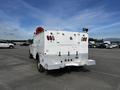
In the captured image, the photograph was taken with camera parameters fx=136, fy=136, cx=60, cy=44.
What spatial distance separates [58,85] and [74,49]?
8.91 ft

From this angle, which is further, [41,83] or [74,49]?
[74,49]

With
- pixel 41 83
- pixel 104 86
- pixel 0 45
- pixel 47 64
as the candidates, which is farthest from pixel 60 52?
pixel 0 45

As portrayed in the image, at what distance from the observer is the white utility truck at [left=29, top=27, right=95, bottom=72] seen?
7.00 m

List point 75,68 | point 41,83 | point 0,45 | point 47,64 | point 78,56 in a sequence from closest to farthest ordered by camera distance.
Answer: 1. point 41,83
2. point 47,64
3. point 78,56
4. point 75,68
5. point 0,45

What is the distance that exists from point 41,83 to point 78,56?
2877mm

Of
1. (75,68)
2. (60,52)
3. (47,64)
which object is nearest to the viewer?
(47,64)

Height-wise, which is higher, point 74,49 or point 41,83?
point 74,49

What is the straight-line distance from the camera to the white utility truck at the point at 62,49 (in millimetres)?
7004

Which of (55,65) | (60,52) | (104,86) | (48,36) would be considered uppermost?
(48,36)

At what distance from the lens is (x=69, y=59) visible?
7.59 meters

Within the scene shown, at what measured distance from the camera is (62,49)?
24.3 ft

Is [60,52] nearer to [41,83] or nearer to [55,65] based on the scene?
[55,65]

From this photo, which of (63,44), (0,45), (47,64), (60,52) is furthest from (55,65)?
(0,45)

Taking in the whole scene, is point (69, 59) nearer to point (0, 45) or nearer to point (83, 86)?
point (83, 86)
